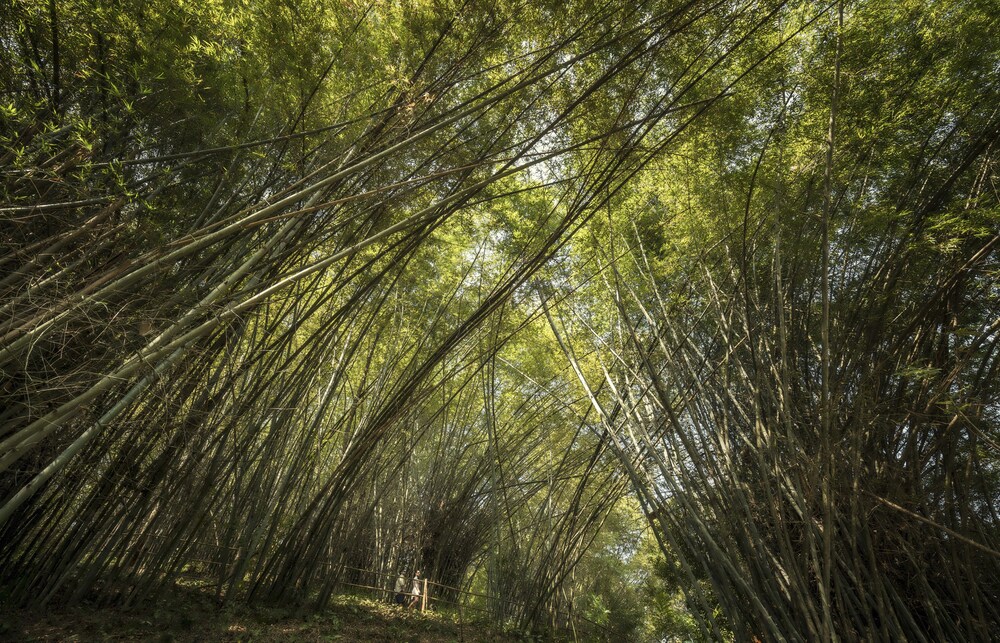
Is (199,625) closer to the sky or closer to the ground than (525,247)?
closer to the ground

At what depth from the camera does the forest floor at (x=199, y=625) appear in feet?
6.08

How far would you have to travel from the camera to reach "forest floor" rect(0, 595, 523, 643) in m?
1.85

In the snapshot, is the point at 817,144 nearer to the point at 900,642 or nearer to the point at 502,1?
the point at 502,1

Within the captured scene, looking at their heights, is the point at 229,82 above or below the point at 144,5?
above

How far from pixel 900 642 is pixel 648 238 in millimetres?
3339

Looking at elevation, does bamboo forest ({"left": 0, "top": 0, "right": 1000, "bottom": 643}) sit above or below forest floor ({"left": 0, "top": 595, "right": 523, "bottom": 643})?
above

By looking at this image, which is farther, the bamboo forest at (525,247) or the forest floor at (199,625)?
the forest floor at (199,625)

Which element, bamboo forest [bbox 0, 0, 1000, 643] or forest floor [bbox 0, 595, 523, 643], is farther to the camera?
forest floor [bbox 0, 595, 523, 643]

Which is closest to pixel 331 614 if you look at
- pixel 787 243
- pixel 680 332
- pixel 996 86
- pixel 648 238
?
pixel 680 332

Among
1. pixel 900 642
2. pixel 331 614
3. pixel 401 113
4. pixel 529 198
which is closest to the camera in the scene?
pixel 900 642

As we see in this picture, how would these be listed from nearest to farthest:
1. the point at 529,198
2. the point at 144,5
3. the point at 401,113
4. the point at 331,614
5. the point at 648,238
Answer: the point at 144,5, the point at 401,113, the point at 331,614, the point at 529,198, the point at 648,238

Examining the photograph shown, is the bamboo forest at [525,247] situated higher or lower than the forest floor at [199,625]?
higher

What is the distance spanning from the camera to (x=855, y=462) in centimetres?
182

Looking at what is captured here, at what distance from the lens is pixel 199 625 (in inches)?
87.2
